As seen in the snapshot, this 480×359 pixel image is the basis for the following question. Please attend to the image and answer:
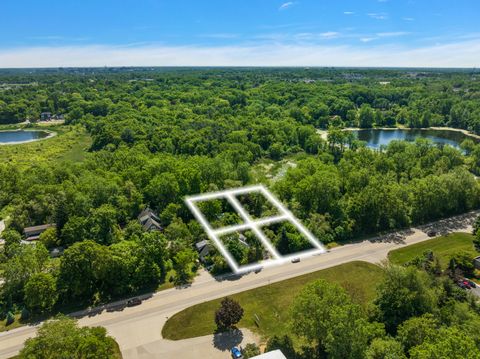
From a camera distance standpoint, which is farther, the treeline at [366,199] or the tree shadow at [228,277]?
the treeline at [366,199]

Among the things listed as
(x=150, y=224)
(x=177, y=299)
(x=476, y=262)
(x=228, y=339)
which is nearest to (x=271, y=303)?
(x=228, y=339)

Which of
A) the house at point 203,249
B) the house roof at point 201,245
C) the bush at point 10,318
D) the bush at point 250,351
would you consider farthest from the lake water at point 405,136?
the bush at point 10,318

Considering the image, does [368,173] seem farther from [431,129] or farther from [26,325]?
[431,129]

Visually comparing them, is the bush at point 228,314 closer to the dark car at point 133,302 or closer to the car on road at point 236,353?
the car on road at point 236,353

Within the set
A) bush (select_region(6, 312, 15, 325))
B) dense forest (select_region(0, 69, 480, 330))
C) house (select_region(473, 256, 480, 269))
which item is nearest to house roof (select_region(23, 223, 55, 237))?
dense forest (select_region(0, 69, 480, 330))

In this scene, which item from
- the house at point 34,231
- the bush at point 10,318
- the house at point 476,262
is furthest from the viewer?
the house at point 34,231

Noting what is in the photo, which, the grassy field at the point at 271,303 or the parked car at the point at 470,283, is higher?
the parked car at the point at 470,283

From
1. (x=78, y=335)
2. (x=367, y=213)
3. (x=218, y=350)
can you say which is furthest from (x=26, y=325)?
(x=367, y=213)
